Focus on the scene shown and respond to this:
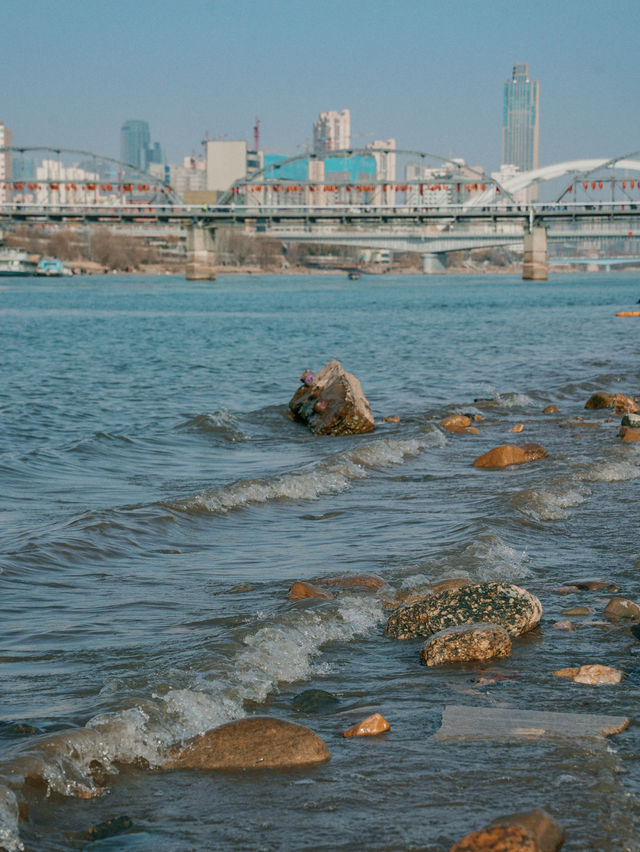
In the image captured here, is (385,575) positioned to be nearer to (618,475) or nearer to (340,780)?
(340,780)

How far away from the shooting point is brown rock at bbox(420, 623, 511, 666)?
6445mm

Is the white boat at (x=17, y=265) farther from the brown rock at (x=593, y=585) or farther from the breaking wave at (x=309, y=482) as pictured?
the brown rock at (x=593, y=585)

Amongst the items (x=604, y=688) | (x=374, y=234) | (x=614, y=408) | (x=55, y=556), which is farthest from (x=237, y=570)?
A: (x=374, y=234)

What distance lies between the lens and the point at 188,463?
1569 cm

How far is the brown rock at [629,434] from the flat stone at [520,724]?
11.3 meters

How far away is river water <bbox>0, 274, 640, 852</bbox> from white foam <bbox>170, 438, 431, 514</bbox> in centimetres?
5

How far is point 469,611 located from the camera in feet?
23.1

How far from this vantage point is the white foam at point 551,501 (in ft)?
36.2

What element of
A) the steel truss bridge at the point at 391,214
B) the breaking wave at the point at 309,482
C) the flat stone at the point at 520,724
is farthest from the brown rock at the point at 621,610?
the steel truss bridge at the point at 391,214

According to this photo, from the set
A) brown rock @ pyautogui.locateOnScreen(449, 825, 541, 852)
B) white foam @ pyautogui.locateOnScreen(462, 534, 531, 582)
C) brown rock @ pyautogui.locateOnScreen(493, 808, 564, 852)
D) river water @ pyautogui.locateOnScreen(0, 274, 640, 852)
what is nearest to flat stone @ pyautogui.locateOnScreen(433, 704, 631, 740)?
river water @ pyautogui.locateOnScreen(0, 274, 640, 852)

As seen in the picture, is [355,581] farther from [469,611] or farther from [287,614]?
[469,611]

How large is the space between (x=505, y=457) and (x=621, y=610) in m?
7.38

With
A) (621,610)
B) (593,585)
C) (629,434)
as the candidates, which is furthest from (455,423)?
(621,610)

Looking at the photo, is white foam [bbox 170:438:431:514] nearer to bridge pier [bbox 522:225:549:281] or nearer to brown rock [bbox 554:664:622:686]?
brown rock [bbox 554:664:622:686]
